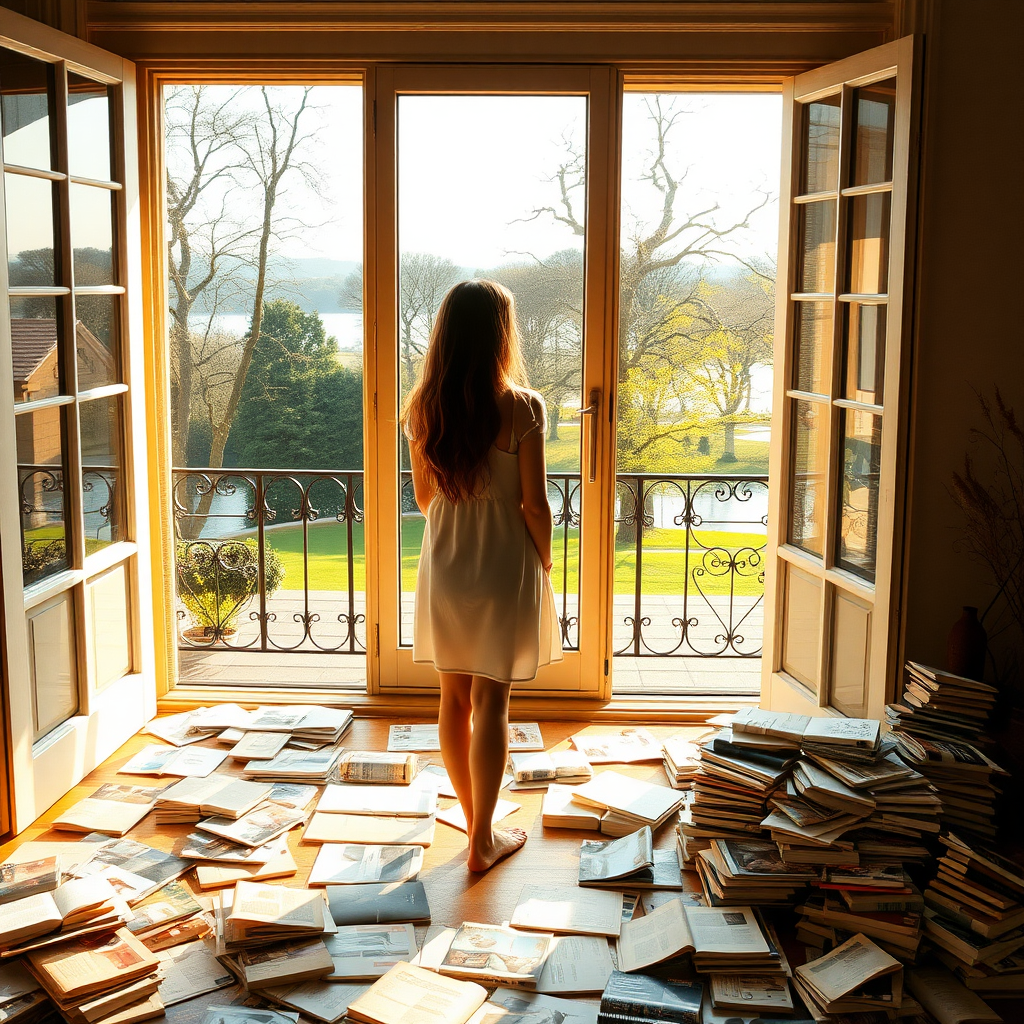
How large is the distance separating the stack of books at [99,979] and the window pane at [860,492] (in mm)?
2363

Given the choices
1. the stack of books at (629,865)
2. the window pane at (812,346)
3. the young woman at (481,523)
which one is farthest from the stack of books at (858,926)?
the window pane at (812,346)

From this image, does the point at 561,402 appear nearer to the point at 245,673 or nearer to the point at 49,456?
the point at 49,456

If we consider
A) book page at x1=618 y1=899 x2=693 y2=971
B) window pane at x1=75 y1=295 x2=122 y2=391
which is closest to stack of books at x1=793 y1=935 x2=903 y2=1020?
book page at x1=618 y1=899 x2=693 y2=971

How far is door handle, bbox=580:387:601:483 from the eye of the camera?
12.3 feet

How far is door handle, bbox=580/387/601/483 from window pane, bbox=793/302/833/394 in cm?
72

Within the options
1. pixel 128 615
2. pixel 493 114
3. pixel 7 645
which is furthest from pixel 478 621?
pixel 493 114

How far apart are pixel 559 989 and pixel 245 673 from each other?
3.03 m

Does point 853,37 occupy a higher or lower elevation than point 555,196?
higher

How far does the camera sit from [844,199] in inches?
128

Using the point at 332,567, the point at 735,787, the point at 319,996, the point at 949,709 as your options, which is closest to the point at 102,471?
the point at 319,996

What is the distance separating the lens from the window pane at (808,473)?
3469 millimetres

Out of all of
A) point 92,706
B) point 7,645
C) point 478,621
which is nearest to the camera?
point 478,621

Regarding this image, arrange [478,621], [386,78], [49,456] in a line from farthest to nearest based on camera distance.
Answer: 1. [386,78]
2. [49,456]
3. [478,621]

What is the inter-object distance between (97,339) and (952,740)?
299 cm
